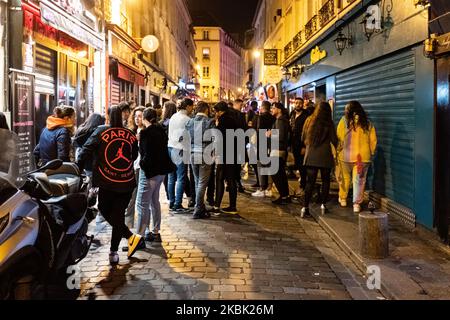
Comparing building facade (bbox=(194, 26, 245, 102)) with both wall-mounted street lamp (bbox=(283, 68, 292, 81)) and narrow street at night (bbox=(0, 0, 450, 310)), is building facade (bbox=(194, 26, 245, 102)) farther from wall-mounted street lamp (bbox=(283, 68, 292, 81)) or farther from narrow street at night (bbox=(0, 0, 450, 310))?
narrow street at night (bbox=(0, 0, 450, 310))

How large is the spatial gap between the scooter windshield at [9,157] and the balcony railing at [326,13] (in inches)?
459

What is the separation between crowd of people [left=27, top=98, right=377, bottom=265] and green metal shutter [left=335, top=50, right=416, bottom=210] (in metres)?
0.50

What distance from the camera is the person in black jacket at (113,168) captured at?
6012 millimetres

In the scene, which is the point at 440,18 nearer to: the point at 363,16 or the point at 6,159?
the point at 363,16

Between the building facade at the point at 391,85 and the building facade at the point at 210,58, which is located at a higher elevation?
the building facade at the point at 210,58

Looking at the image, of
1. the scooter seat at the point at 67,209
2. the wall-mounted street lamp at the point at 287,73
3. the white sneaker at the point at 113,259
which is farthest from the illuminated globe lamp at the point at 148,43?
the scooter seat at the point at 67,209

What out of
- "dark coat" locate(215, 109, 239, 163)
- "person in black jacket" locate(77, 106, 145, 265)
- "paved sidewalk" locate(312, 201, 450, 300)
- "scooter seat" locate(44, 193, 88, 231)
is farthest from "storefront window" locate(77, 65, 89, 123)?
"scooter seat" locate(44, 193, 88, 231)

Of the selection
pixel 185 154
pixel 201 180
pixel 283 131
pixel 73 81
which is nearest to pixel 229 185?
pixel 201 180

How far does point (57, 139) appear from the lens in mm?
7418

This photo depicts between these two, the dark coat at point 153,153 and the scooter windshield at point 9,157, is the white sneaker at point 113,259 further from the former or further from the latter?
the scooter windshield at point 9,157

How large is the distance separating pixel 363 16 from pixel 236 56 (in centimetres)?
9114

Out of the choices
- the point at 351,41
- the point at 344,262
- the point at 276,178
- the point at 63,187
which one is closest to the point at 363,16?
the point at 351,41

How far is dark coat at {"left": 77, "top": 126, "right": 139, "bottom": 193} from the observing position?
6.00m

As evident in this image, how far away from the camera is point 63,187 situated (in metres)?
5.38
